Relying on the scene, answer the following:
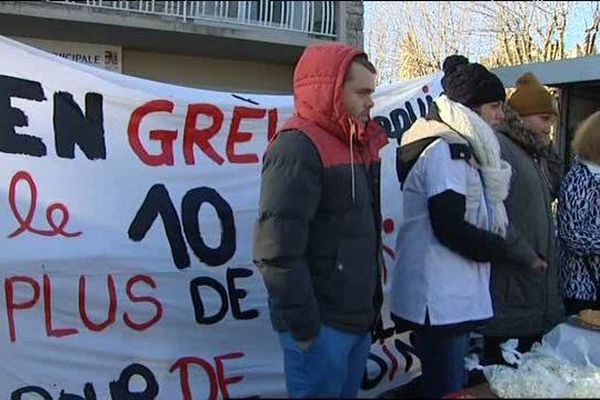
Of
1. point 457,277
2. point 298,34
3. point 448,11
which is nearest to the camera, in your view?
point 457,277

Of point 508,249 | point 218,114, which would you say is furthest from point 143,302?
point 508,249

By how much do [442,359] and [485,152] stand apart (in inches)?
30.4

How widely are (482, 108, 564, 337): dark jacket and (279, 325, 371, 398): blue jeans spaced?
0.97 metres

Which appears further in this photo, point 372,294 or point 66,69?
point 66,69

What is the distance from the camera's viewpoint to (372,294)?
8.09ft

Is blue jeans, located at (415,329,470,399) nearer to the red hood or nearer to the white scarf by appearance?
the white scarf

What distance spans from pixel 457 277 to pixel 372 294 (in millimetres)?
373

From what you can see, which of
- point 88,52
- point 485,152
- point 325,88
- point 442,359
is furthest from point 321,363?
point 88,52

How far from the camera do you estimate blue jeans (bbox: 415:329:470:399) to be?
2.69m

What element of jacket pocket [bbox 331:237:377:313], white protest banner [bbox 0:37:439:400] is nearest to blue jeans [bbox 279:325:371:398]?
jacket pocket [bbox 331:237:377:313]

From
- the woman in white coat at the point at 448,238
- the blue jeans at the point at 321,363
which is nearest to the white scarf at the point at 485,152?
the woman in white coat at the point at 448,238

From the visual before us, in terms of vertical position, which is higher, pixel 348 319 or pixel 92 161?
pixel 92 161

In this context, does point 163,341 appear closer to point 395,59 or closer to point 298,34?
point 395,59

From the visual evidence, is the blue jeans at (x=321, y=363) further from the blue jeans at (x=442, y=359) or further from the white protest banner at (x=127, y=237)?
the white protest banner at (x=127, y=237)
